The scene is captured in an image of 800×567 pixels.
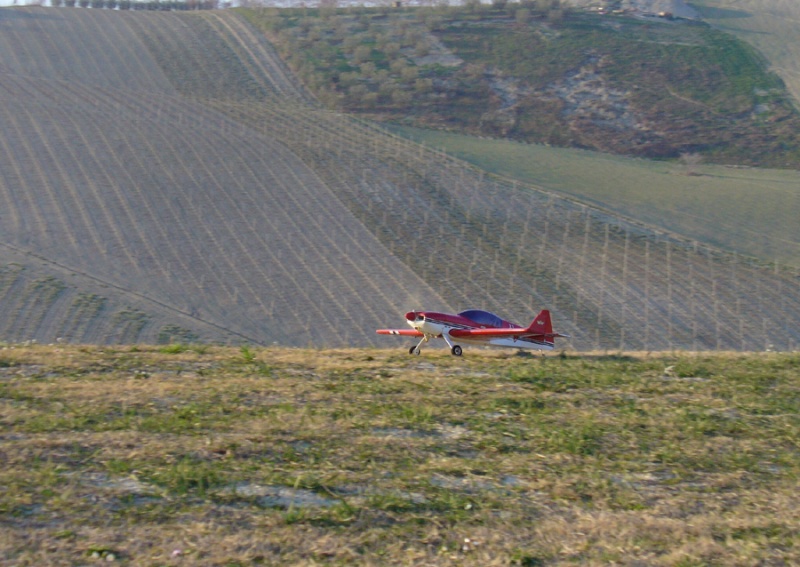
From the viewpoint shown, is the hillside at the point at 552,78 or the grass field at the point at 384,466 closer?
the grass field at the point at 384,466

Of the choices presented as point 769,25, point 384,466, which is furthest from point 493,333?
point 769,25

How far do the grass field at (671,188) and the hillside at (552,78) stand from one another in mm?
3961

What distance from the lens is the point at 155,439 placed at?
8.12 metres

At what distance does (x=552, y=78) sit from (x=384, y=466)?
5627 cm

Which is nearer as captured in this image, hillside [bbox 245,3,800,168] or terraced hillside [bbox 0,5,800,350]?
terraced hillside [bbox 0,5,800,350]

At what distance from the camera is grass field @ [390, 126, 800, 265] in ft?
117

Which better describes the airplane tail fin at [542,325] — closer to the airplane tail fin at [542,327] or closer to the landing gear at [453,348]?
the airplane tail fin at [542,327]

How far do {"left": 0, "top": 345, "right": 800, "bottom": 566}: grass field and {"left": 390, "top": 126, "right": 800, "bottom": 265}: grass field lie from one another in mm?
25430

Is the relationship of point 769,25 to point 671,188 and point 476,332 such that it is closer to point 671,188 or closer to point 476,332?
point 671,188

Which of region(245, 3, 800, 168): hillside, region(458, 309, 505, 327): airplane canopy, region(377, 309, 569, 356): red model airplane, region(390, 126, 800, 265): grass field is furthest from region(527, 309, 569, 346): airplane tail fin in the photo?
region(245, 3, 800, 168): hillside

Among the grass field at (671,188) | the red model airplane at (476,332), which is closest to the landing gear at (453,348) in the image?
the red model airplane at (476,332)

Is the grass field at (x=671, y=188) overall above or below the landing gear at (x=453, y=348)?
below

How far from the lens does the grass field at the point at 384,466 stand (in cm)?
641

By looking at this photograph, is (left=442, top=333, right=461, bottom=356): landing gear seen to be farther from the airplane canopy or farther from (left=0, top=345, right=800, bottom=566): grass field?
(left=0, top=345, right=800, bottom=566): grass field
